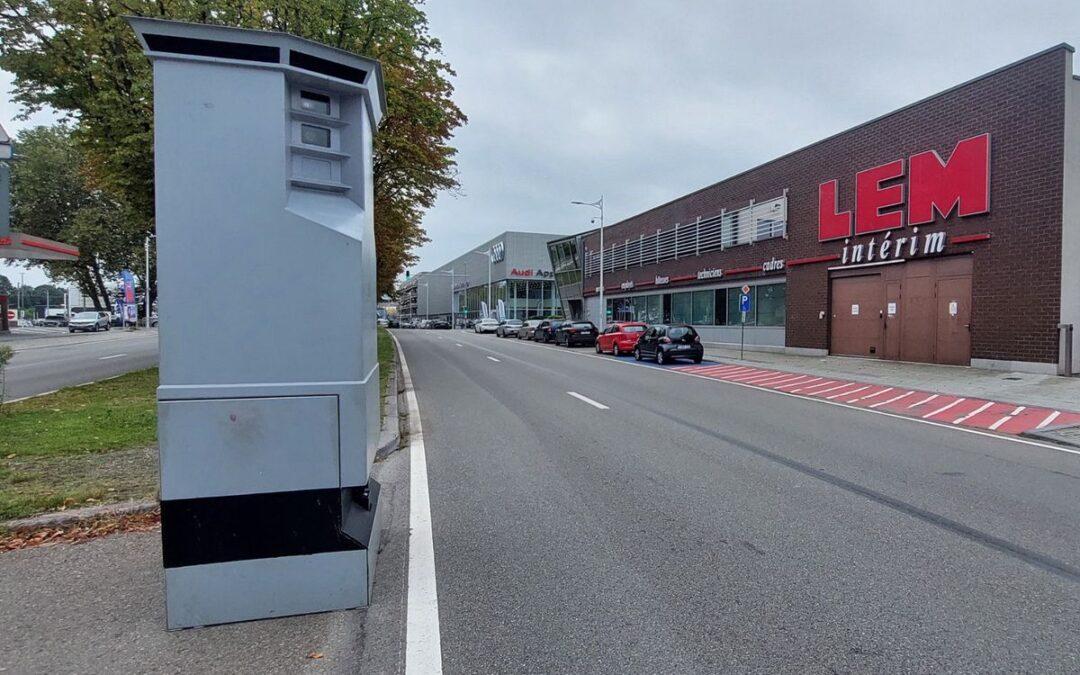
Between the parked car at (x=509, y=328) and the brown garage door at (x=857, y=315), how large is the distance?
27688 millimetres

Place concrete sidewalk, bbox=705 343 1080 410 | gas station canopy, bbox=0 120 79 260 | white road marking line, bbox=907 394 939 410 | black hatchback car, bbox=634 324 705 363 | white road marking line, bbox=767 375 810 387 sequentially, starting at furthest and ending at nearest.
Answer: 1. black hatchback car, bbox=634 324 705 363
2. white road marking line, bbox=767 375 810 387
3. concrete sidewalk, bbox=705 343 1080 410
4. white road marking line, bbox=907 394 939 410
5. gas station canopy, bbox=0 120 79 260

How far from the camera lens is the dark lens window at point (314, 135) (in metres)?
3.18

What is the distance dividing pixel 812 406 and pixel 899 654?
9340mm

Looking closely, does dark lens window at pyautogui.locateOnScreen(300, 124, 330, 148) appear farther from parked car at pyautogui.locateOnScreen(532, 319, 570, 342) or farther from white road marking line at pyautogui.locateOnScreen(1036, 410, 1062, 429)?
parked car at pyautogui.locateOnScreen(532, 319, 570, 342)

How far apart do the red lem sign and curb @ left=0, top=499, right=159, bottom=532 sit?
20449 mm

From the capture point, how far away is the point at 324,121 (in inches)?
127

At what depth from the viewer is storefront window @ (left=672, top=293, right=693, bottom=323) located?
3277cm

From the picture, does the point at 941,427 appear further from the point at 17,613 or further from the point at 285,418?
the point at 17,613

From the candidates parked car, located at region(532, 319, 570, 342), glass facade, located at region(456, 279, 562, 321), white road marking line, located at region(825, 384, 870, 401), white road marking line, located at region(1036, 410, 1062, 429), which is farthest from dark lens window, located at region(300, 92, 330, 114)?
glass facade, located at region(456, 279, 562, 321)

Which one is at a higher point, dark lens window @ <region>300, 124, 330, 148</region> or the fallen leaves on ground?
dark lens window @ <region>300, 124, 330, 148</region>

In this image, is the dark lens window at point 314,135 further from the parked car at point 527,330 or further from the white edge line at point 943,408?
the parked car at point 527,330

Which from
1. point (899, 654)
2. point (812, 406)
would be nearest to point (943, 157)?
point (812, 406)

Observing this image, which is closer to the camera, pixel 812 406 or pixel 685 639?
pixel 685 639

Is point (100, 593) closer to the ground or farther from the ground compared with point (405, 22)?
closer to the ground
